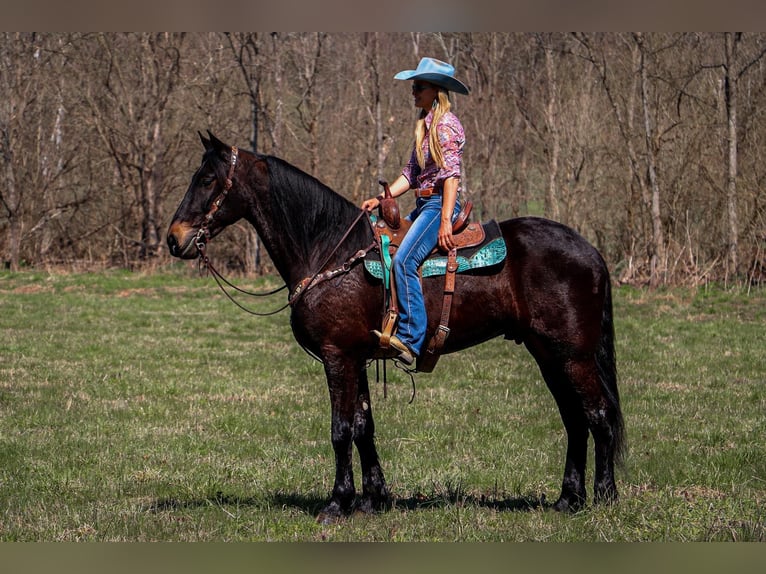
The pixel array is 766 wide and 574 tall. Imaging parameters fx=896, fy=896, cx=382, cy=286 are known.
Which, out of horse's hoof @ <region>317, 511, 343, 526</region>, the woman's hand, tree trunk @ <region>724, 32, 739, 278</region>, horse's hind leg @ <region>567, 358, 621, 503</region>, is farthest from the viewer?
tree trunk @ <region>724, 32, 739, 278</region>

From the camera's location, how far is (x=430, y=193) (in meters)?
6.38

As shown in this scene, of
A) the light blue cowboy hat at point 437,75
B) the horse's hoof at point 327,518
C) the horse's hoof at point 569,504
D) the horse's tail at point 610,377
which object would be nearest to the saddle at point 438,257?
the light blue cowboy hat at point 437,75

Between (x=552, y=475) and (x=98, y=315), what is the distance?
12.3 m

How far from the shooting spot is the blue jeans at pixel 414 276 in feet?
20.3

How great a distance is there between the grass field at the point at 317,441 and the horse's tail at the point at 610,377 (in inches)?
15.7

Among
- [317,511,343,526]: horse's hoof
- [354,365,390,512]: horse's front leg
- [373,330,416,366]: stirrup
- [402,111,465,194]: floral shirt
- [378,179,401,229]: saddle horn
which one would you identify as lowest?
[317,511,343,526]: horse's hoof

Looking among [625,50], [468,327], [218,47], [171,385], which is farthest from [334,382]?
[218,47]

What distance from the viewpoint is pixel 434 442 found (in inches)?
337

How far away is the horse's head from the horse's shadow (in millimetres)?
1871

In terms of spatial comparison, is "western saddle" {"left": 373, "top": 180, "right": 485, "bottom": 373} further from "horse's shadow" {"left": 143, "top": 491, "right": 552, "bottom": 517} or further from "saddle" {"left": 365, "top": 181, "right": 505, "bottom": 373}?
"horse's shadow" {"left": 143, "top": 491, "right": 552, "bottom": 517}

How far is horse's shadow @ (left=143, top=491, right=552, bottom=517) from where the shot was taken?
21.4 feet

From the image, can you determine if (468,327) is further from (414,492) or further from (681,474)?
(681,474)

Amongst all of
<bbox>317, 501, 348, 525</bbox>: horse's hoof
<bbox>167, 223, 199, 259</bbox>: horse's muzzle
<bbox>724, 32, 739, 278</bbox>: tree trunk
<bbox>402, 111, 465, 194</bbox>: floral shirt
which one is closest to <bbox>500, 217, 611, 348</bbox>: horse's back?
<bbox>402, 111, 465, 194</bbox>: floral shirt

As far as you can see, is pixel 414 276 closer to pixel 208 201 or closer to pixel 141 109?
pixel 208 201
